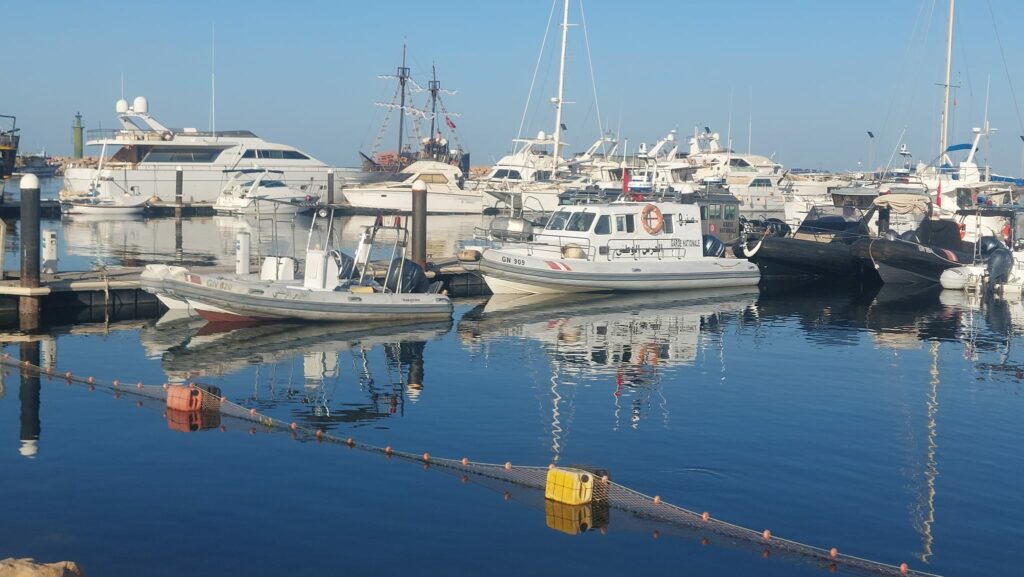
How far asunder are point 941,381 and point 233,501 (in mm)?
13599

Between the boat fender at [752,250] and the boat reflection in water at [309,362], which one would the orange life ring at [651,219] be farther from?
the boat reflection in water at [309,362]

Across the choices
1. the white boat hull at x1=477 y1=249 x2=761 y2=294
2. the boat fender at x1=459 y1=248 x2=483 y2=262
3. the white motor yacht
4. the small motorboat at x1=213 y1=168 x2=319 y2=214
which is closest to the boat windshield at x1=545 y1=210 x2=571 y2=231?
the white boat hull at x1=477 y1=249 x2=761 y2=294

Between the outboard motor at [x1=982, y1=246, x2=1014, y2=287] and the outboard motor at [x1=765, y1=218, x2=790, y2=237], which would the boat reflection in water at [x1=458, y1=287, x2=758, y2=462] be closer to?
the outboard motor at [x1=982, y1=246, x2=1014, y2=287]

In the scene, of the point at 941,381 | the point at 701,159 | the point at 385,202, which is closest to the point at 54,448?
the point at 941,381

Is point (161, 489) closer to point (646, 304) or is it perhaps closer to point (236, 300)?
point (236, 300)

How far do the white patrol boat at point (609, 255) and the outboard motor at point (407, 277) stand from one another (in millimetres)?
3661

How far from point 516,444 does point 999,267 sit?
23.6m

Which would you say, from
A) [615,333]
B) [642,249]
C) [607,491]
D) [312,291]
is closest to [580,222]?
A: [642,249]

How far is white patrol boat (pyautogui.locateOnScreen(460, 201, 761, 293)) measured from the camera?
29.3m

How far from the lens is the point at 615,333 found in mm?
24922

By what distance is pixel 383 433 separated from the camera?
15641 millimetres

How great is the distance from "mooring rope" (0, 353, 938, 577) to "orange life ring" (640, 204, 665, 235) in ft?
52.8

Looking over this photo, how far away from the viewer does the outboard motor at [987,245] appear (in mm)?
35688

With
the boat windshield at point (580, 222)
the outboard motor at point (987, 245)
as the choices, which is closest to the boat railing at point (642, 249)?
the boat windshield at point (580, 222)
